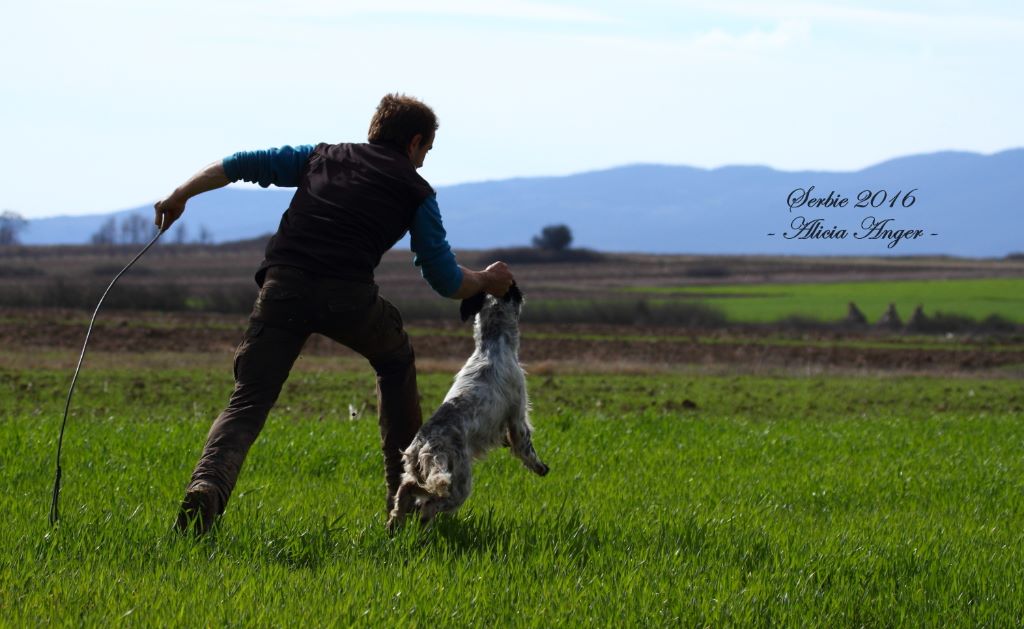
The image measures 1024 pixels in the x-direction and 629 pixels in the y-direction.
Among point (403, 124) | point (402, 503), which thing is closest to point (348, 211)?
point (403, 124)

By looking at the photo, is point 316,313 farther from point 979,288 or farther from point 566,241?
point 566,241

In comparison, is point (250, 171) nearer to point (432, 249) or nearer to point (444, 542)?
point (432, 249)

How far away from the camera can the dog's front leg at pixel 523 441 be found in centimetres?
765

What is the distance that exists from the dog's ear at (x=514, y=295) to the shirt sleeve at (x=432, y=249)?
550 mm

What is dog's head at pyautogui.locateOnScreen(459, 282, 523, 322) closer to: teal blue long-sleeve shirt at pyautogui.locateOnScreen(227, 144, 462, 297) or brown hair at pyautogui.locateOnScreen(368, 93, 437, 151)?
teal blue long-sleeve shirt at pyautogui.locateOnScreen(227, 144, 462, 297)

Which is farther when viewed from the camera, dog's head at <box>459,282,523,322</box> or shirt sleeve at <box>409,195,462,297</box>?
dog's head at <box>459,282,523,322</box>

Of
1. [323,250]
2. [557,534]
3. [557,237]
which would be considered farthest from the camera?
[557,237]

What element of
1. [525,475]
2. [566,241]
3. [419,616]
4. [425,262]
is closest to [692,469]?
[525,475]

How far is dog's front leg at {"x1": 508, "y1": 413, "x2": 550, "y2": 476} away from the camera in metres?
7.65

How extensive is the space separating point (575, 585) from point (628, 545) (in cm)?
108

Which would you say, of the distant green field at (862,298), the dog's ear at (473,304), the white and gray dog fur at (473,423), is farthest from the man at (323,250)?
the distant green field at (862,298)

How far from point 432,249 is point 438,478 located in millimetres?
1348

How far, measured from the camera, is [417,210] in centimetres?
716

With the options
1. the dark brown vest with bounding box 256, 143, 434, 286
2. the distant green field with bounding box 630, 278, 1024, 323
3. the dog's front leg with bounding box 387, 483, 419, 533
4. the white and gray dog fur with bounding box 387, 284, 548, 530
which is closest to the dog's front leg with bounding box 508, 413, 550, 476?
the white and gray dog fur with bounding box 387, 284, 548, 530
